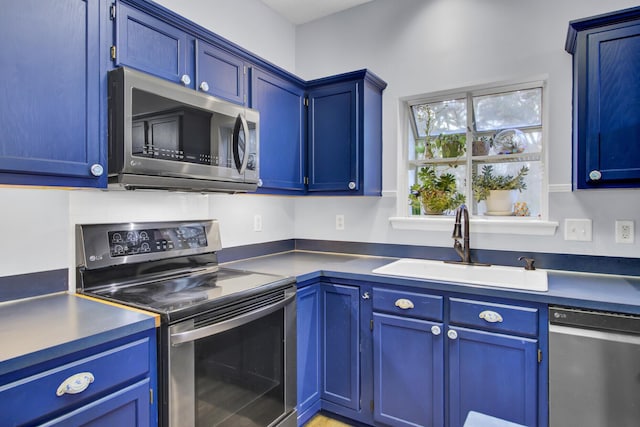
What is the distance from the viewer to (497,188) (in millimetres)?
2357

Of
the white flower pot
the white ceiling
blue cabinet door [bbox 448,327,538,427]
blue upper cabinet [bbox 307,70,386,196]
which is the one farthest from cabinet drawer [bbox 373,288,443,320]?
the white ceiling

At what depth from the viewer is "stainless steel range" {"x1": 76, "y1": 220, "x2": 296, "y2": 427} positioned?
4.32 feet

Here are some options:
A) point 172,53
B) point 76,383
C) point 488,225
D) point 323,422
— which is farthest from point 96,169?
point 488,225

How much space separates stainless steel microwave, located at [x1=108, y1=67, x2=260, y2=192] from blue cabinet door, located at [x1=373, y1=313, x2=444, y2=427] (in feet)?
3.56

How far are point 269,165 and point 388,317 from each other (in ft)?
3.68

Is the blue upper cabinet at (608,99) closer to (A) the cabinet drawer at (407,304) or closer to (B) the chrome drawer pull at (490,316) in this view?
(B) the chrome drawer pull at (490,316)

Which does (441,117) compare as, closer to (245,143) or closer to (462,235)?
(462,235)

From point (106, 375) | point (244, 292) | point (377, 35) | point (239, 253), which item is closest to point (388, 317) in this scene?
point (244, 292)

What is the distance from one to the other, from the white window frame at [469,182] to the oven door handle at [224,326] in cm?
110

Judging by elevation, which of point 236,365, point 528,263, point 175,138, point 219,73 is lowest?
point 236,365

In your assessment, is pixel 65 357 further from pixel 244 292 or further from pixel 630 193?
pixel 630 193

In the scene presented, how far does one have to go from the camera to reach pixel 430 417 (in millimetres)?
1861

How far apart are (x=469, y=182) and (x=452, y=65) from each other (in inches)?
30.0

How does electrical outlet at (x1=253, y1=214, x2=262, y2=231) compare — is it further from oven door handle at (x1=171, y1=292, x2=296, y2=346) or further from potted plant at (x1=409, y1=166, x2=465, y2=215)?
potted plant at (x1=409, y1=166, x2=465, y2=215)
